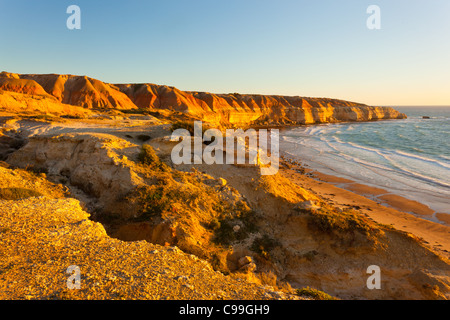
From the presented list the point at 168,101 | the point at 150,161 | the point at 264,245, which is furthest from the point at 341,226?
the point at 168,101

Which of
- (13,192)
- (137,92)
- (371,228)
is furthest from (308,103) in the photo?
(13,192)

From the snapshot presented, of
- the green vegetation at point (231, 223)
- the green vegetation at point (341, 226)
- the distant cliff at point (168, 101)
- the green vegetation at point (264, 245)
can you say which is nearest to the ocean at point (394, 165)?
the green vegetation at point (341, 226)

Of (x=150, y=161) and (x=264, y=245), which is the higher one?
(x=150, y=161)

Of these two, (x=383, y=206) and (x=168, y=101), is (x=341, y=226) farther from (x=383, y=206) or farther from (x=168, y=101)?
(x=168, y=101)

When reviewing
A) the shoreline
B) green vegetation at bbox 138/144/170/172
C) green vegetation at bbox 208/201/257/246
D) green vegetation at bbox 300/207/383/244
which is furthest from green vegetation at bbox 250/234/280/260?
the shoreline

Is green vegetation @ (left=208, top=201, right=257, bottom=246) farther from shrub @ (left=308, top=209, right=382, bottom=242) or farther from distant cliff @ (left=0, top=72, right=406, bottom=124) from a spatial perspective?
distant cliff @ (left=0, top=72, right=406, bottom=124)

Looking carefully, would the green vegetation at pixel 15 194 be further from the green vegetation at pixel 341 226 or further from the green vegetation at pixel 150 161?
the green vegetation at pixel 341 226
